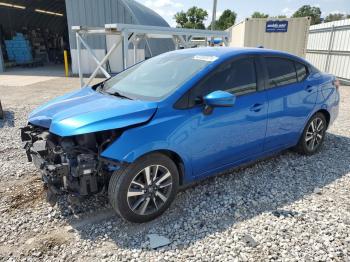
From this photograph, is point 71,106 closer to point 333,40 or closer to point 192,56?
point 192,56

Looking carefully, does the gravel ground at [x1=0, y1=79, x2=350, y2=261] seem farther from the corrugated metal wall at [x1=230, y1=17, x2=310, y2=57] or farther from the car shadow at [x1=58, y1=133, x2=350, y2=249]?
the corrugated metal wall at [x1=230, y1=17, x2=310, y2=57]

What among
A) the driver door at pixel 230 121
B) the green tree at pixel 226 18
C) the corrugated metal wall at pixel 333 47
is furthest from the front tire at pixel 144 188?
the green tree at pixel 226 18

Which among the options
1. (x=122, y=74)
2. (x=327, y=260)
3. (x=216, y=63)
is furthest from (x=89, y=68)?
(x=327, y=260)

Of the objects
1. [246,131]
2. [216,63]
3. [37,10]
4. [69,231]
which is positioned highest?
[37,10]

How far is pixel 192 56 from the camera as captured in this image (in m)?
3.74

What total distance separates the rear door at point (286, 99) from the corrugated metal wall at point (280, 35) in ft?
34.6

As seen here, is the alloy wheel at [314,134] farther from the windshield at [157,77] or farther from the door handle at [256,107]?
the windshield at [157,77]

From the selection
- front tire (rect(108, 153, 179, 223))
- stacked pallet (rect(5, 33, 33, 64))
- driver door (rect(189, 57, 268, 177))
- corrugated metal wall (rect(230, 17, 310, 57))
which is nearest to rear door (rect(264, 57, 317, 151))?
driver door (rect(189, 57, 268, 177))

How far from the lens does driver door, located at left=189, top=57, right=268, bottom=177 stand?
322 centimetres

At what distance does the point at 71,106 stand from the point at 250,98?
2.06 meters

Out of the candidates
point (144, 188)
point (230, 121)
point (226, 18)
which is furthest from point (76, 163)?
point (226, 18)

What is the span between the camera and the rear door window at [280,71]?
395cm

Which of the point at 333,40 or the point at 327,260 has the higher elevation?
the point at 333,40

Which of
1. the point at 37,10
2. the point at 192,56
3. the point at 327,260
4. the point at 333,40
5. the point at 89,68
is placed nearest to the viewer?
Answer: the point at 327,260
